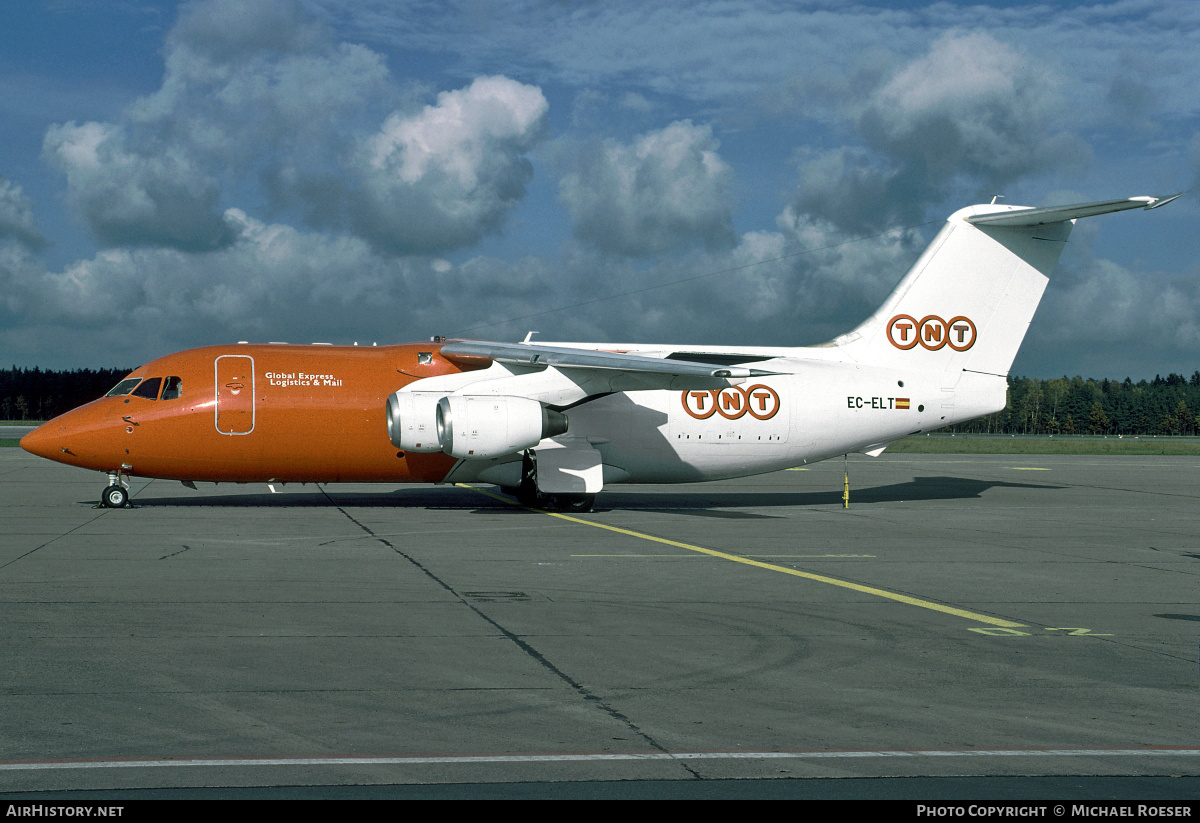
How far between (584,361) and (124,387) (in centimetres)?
1028

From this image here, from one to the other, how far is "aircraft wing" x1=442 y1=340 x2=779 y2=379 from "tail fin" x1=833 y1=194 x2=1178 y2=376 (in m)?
5.94

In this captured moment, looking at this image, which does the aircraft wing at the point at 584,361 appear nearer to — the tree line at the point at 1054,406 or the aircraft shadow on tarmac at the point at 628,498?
the aircraft shadow on tarmac at the point at 628,498

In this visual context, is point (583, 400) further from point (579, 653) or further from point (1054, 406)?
point (1054, 406)

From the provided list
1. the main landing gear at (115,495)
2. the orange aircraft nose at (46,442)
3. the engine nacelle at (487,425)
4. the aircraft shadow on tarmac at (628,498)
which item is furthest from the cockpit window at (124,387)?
the engine nacelle at (487,425)

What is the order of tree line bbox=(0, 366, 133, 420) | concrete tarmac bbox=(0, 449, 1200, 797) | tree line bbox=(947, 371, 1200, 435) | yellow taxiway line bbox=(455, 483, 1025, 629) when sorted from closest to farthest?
concrete tarmac bbox=(0, 449, 1200, 797)
yellow taxiway line bbox=(455, 483, 1025, 629)
tree line bbox=(0, 366, 133, 420)
tree line bbox=(947, 371, 1200, 435)

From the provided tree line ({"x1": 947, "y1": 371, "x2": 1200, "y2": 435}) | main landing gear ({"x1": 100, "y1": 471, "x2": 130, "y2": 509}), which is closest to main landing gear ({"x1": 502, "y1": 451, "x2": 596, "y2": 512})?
main landing gear ({"x1": 100, "y1": 471, "x2": 130, "y2": 509})

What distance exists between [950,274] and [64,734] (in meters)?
25.2

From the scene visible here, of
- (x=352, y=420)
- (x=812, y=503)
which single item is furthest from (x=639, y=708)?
(x=812, y=503)

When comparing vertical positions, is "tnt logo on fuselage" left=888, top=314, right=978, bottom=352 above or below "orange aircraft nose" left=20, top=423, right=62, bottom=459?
above

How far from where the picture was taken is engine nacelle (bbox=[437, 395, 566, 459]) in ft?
A: 74.9

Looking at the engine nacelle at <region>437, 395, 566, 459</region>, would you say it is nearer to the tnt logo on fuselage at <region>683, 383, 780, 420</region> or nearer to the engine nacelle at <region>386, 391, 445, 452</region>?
the engine nacelle at <region>386, 391, 445, 452</region>

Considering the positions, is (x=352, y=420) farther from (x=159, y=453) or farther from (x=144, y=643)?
(x=144, y=643)

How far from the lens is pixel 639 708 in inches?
309

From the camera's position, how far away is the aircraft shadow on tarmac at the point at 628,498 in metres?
26.1
